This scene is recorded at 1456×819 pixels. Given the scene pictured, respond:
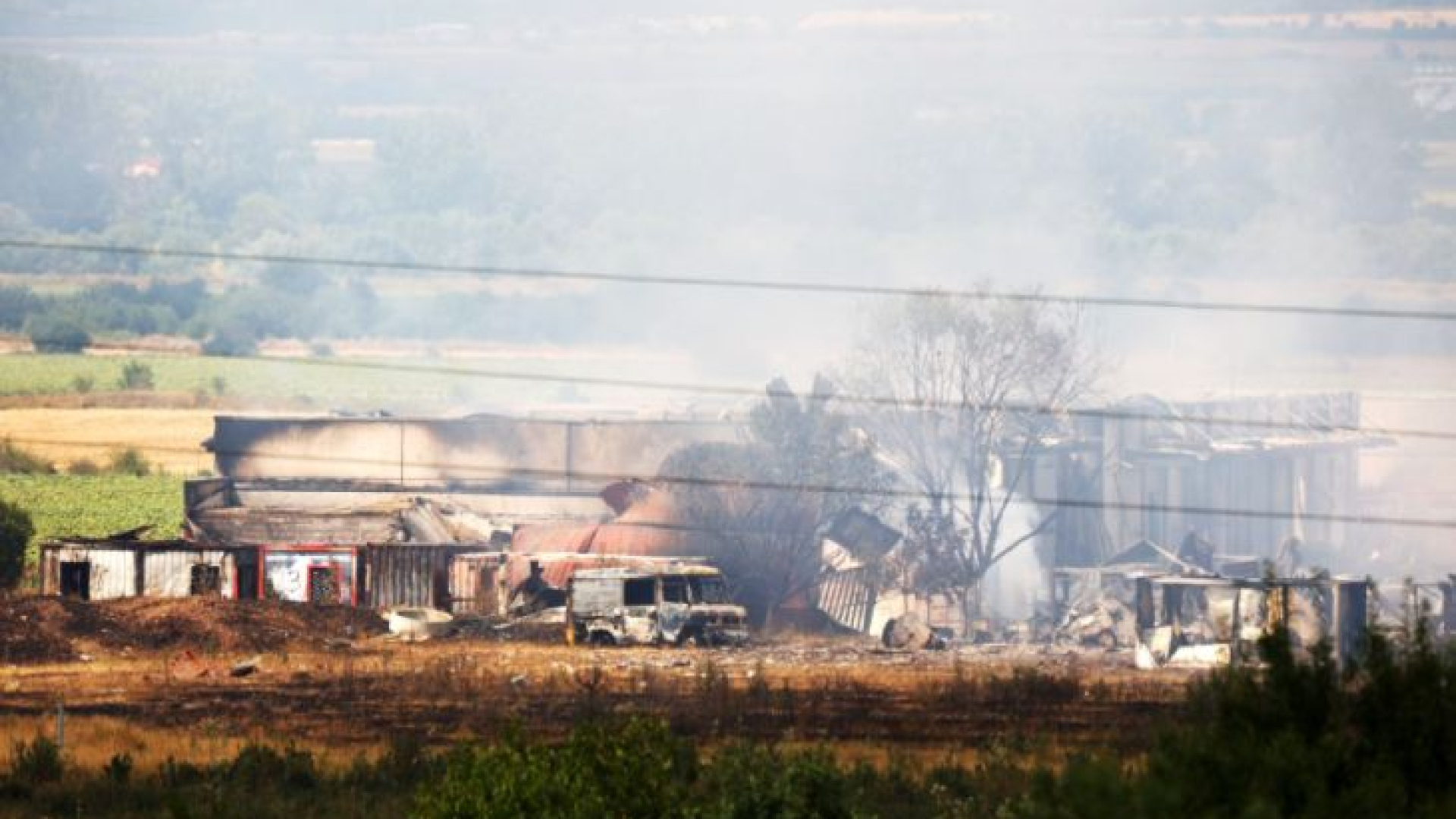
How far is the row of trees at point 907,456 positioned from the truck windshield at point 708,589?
4.85 meters

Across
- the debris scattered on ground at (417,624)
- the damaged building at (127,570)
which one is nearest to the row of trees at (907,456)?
the debris scattered on ground at (417,624)

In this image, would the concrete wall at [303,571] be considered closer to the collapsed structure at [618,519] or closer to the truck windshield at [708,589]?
the collapsed structure at [618,519]

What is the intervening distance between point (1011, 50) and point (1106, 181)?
39.0 metres

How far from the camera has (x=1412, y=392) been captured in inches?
4085

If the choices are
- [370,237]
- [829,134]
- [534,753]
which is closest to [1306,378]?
[829,134]

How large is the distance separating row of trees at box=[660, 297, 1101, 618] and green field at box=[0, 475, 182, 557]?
1775 cm

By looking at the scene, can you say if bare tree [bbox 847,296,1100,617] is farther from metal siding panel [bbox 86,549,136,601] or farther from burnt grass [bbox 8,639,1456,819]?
burnt grass [bbox 8,639,1456,819]

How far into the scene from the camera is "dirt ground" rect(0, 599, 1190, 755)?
3475 centimetres

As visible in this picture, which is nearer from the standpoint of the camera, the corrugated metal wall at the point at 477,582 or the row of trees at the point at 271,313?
the corrugated metal wall at the point at 477,582

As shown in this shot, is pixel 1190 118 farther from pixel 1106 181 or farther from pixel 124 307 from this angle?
pixel 124 307

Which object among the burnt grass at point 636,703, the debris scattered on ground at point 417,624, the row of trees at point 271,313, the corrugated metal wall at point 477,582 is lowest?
the burnt grass at point 636,703

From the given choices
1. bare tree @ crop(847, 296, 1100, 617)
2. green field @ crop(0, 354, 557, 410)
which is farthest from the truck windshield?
green field @ crop(0, 354, 557, 410)

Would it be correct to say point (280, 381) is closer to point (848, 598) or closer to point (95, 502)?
point (95, 502)

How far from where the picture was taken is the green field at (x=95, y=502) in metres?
69.4
